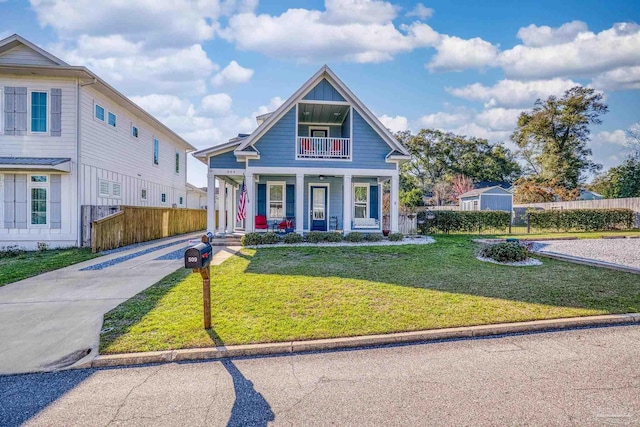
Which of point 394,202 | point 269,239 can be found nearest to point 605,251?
point 394,202

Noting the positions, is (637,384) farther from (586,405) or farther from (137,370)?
(137,370)

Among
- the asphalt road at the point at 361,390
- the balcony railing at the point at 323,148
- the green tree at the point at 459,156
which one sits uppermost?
the green tree at the point at 459,156

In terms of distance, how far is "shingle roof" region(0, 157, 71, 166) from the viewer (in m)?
11.4

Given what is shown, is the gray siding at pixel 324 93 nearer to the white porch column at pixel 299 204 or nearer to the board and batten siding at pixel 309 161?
the board and batten siding at pixel 309 161

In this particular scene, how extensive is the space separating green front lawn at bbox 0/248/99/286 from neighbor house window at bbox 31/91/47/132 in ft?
16.1

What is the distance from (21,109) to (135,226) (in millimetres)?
6083

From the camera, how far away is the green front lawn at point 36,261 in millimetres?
8055

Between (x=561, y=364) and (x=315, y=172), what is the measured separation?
11.6 m

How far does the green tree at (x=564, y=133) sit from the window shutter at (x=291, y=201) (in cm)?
3190

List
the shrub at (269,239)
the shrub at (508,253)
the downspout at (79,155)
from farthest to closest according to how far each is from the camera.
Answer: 1. the shrub at (269,239)
2. the downspout at (79,155)
3. the shrub at (508,253)

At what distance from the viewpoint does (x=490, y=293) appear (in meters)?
5.89

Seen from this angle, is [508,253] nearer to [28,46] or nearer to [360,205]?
[360,205]

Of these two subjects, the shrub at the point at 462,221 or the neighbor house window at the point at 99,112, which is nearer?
the neighbor house window at the point at 99,112

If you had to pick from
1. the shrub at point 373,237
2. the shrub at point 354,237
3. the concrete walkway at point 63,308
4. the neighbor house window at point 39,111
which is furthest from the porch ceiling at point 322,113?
the neighbor house window at point 39,111
